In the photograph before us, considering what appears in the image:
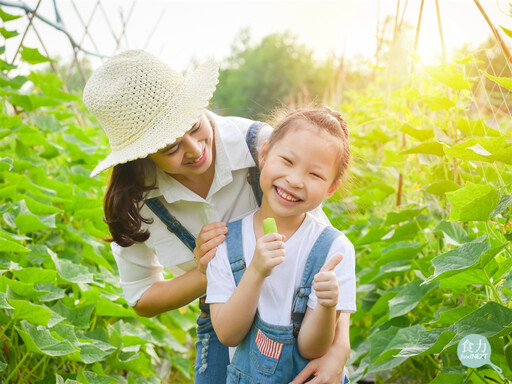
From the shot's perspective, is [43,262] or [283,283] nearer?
[283,283]

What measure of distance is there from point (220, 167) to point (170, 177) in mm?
140

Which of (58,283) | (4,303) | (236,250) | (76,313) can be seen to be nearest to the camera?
(236,250)

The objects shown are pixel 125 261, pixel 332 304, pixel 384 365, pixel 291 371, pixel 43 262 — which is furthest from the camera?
pixel 43 262

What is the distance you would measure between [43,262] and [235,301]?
1047 mm

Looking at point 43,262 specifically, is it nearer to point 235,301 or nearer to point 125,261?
point 125,261

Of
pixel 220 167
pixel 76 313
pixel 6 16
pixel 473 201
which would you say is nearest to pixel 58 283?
pixel 76 313

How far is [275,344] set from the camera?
4.05 feet

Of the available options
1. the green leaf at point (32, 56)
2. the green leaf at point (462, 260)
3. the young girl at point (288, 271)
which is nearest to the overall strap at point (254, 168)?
the young girl at point (288, 271)

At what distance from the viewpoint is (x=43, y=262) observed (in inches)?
78.4

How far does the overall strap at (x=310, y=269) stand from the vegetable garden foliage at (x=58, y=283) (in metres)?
0.61

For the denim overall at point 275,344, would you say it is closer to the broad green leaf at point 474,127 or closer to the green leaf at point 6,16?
the broad green leaf at point 474,127

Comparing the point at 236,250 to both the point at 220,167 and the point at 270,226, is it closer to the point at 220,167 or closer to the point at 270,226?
the point at 270,226

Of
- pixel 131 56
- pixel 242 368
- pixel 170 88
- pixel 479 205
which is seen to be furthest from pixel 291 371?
pixel 131 56

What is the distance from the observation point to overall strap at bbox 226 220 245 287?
131 cm
